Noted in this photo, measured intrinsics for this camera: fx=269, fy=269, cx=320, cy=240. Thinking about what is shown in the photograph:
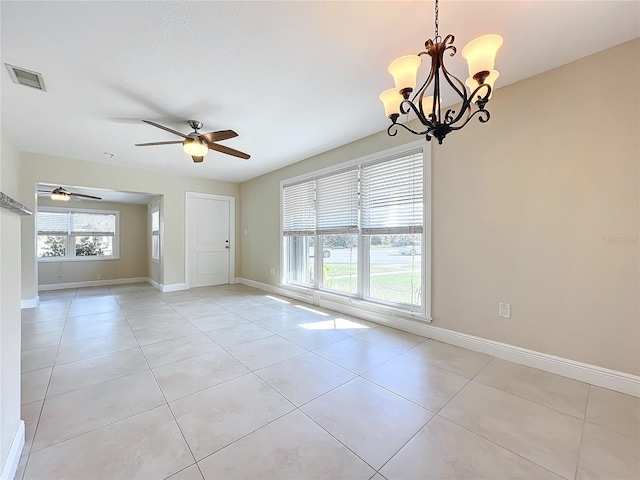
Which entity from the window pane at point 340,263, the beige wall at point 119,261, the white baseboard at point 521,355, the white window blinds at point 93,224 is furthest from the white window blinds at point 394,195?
the white window blinds at point 93,224

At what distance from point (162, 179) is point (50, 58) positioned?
11.7 ft

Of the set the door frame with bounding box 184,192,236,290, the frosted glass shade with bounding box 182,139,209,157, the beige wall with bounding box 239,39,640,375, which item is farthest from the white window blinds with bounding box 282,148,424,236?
the door frame with bounding box 184,192,236,290

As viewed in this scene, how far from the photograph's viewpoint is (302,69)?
2172 millimetres

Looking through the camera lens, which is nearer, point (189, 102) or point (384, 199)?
point (189, 102)

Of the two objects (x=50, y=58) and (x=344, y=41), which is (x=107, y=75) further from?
(x=344, y=41)

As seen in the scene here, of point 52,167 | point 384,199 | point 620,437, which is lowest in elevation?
point 620,437

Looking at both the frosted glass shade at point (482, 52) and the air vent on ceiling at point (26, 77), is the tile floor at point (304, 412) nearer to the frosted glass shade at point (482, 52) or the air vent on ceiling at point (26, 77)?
the frosted glass shade at point (482, 52)

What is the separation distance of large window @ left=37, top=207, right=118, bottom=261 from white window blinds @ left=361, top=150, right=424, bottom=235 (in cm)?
668

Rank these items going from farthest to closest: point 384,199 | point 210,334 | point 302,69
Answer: point 384,199
point 210,334
point 302,69

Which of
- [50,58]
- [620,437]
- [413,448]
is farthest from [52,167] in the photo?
[620,437]

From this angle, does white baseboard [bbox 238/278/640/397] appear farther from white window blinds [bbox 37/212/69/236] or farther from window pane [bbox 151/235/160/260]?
white window blinds [bbox 37/212/69/236]

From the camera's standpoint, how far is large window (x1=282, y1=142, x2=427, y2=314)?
313 cm

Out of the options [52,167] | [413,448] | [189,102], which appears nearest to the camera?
[413,448]

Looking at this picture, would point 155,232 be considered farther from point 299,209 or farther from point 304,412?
point 304,412
